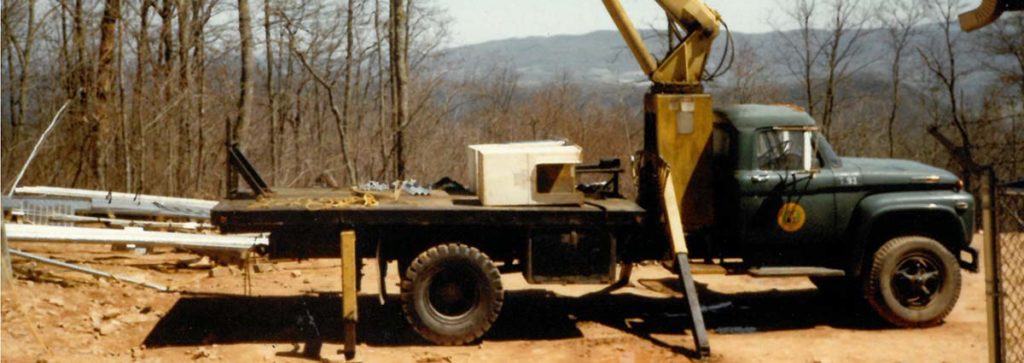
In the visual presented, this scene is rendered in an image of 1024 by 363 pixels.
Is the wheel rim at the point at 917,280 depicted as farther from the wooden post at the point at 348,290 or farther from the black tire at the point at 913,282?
the wooden post at the point at 348,290

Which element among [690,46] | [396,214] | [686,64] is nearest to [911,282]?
[686,64]

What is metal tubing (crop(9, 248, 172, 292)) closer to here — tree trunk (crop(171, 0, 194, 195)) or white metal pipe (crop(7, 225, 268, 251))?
white metal pipe (crop(7, 225, 268, 251))

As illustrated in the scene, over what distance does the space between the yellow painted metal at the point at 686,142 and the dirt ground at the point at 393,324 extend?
103 cm

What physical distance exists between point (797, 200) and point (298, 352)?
16.2ft

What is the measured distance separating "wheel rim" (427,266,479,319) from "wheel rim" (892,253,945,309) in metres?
4.18

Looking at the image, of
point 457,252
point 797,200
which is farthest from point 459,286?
point 797,200

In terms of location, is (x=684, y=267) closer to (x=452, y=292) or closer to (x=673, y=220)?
(x=673, y=220)

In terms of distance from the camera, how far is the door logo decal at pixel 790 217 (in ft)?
32.3

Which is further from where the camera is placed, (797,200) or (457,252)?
(797,200)

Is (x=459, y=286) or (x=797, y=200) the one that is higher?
(x=797, y=200)

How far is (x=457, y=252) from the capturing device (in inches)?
360

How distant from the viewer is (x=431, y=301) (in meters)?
9.26

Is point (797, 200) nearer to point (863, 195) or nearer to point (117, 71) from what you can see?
point (863, 195)

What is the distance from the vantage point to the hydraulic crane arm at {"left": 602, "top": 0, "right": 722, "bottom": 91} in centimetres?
1026
